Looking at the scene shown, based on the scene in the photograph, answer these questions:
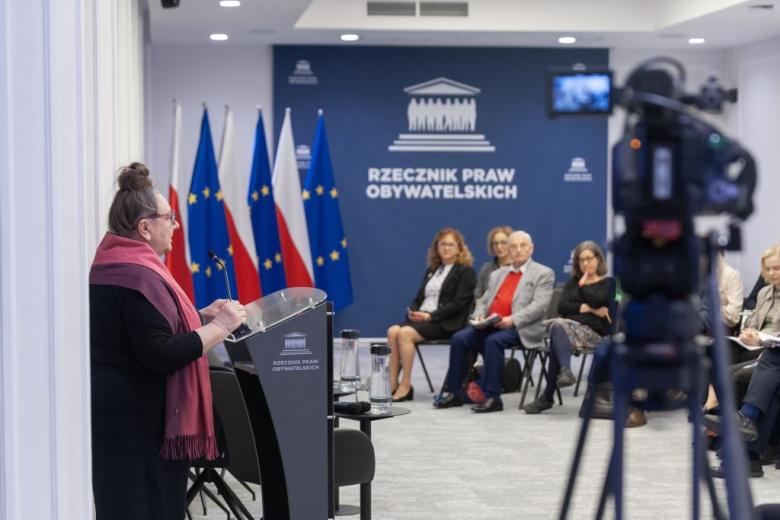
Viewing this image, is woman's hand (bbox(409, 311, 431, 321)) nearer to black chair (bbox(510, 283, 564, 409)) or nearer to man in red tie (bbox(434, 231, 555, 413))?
man in red tie (bbox(434, 231, 555, 413))

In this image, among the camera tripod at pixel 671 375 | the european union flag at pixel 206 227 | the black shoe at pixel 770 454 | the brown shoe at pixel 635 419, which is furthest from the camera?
the european union flag at pixel 206 227

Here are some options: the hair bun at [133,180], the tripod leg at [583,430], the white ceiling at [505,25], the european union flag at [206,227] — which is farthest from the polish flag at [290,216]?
the tripod leg at [583,430]

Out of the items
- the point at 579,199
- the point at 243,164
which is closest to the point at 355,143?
the point at 243,164

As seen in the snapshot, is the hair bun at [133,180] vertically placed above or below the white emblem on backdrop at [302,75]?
below

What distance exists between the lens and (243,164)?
1195cm

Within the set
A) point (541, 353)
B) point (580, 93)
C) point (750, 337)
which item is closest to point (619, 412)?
point (580, 93)

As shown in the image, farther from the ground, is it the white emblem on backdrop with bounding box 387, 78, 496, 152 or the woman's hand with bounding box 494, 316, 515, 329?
the white emblem on backdrop with bounding box 387, 78, 496, 152

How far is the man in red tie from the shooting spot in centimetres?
838

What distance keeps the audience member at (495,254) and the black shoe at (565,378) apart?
116 centimetres

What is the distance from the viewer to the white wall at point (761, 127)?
11.3m

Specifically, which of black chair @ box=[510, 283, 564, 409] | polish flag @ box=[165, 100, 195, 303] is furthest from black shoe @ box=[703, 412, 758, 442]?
polish flag @ box=[165, 100, 195, 303]

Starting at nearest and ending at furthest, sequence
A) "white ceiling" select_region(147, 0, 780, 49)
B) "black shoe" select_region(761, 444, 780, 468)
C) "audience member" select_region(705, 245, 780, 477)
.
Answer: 1. "audience member" select_region(705, 245, 780, 477)
2. "black shoe" select_region(761, 444, 780, 468)
3. "white ceiling" select_region(147, 0, 780, 49)

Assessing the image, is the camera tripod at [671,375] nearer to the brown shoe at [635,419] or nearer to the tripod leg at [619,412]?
the tripod leg at [619,412]

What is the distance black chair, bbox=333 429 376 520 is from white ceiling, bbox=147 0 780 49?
20.5 ft
